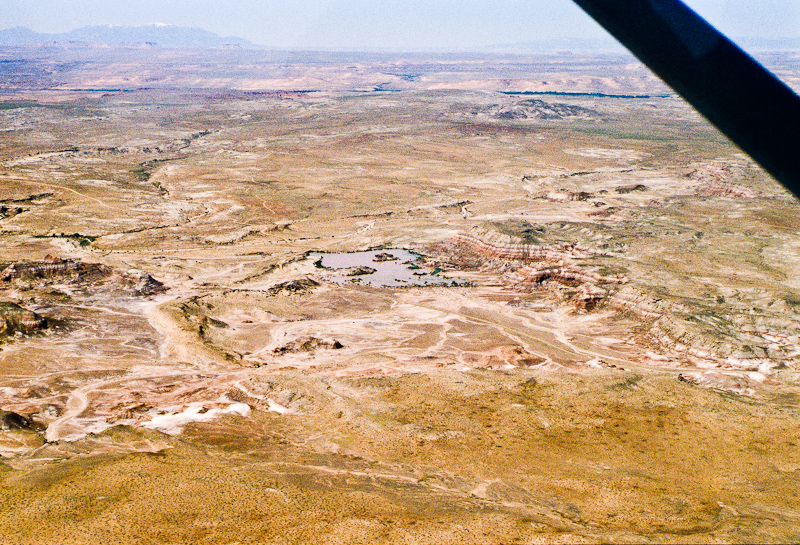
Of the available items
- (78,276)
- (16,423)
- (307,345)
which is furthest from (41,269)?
(16,423)

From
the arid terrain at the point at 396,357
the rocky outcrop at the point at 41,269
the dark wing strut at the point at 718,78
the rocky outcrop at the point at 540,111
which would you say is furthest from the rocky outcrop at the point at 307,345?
the rocky outcrop at the point at 540,111

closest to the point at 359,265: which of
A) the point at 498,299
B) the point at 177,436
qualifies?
the point at 498,299

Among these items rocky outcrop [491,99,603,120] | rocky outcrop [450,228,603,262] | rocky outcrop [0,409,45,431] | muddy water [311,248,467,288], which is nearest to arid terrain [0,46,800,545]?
rocky outcrop [0,409,45,431]

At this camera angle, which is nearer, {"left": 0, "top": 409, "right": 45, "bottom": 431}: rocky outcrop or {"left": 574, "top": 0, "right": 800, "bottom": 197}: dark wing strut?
{"left": 574, "top": 0, "right": 800, "bottom": 197}: dark wing strut

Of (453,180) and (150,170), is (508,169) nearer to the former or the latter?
(453,180)

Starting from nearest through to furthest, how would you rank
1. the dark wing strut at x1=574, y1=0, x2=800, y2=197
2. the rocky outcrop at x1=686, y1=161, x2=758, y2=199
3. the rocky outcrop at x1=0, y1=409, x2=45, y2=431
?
the dark wing strut at x1=574, y1=0, x2=800, y2=197
the rocky outcrop at x1=0, y1=409, x2=45, y2=431
the rocky outcrop at x1=686, y1=161, x2=758, y2=199

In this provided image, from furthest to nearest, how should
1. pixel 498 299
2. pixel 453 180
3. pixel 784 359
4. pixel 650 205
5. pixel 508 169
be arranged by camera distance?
pixel 508 169 < pixel 453 180 < pixel 650 205 < pixel 498 299 < pixel 784 359

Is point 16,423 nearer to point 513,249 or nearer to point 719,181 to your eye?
point 513,249

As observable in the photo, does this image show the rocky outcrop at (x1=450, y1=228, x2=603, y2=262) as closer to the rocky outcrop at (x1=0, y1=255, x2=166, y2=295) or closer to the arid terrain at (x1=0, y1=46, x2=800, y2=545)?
the arid terrain at (x1=0, y1=46, x2=800, y2=545)
